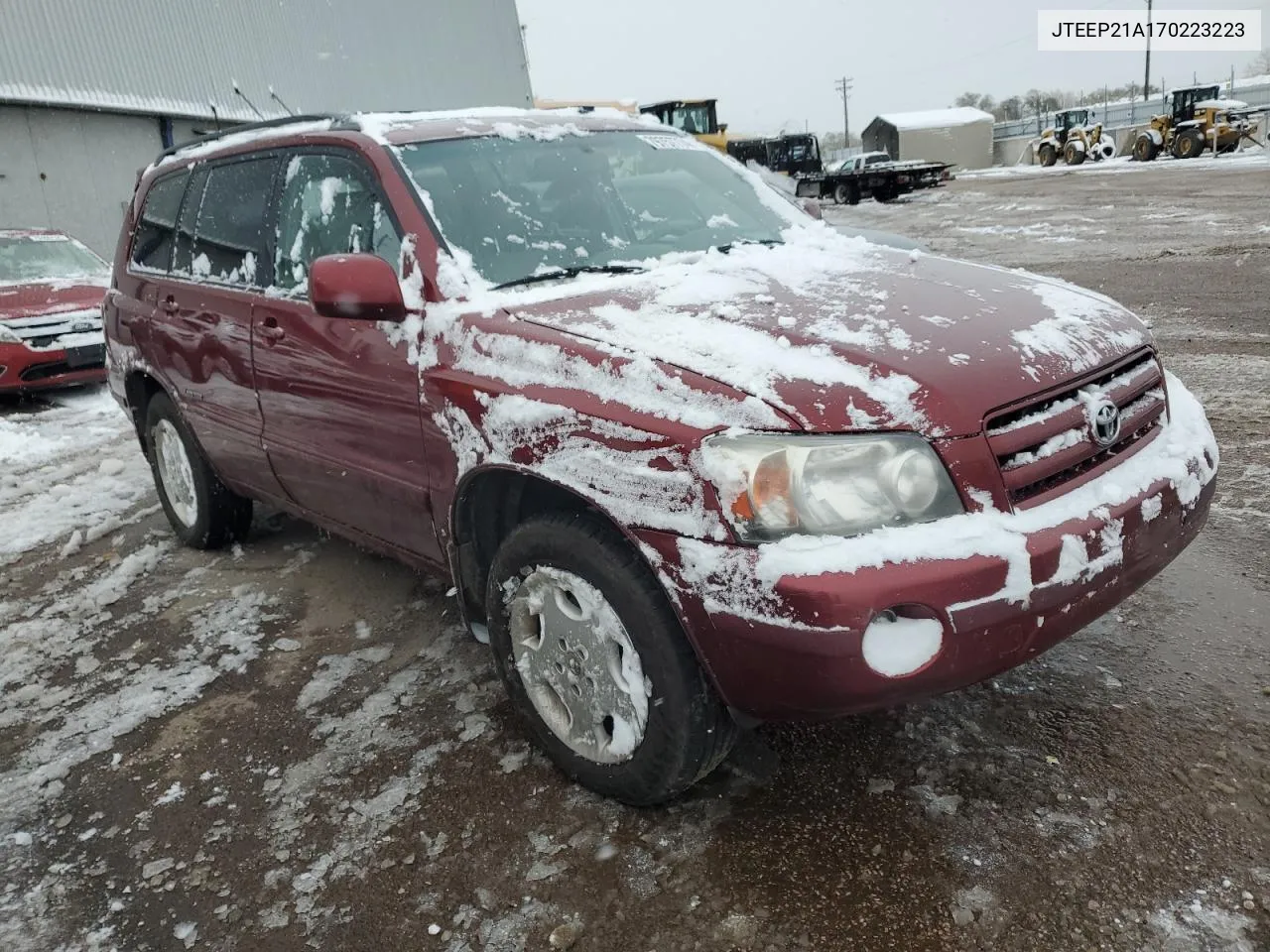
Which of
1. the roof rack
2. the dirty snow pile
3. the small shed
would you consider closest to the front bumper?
the dirty snow pile

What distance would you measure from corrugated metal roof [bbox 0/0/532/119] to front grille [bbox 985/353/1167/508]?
1672cm

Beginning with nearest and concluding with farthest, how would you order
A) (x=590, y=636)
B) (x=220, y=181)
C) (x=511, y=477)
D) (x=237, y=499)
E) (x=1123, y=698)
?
1. (x=590, y=636)
2. (x=511, y=477)
3. (x=1123, y=698)
4. (x=220, y=181)
5. (x=237, y=499)

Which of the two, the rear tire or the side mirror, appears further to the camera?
the rear tire

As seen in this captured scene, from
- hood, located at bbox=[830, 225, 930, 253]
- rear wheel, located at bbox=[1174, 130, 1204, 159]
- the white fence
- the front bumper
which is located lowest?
rear wheel, located at bbox=[1174, 130, 1204, 159]

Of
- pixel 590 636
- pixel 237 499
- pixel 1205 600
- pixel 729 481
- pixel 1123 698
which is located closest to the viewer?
pixel 729 481

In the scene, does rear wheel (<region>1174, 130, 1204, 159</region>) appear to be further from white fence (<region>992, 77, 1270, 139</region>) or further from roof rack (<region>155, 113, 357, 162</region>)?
roof rack (<region>155, 113, 357, 162</region>)

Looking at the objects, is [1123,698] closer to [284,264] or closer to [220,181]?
[284,264]

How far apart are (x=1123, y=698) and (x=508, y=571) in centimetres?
178

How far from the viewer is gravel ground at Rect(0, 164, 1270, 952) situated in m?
2.09

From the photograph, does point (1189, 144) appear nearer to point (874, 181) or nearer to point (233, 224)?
point (874, 181)

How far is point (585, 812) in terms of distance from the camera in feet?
8.16

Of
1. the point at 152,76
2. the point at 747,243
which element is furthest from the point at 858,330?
the point at 152,76

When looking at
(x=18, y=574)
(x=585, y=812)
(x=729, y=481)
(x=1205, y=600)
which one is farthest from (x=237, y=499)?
(x=1205, y=600)

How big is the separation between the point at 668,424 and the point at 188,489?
3.32 m
